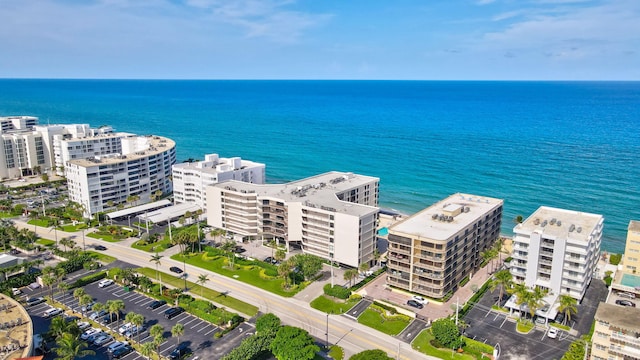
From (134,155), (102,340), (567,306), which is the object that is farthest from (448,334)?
(134,155)

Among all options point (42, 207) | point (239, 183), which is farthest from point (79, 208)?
point (239, 183)

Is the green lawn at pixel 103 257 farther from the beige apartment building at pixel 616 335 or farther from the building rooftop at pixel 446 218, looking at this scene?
the beige apartment building at pixel 616 335

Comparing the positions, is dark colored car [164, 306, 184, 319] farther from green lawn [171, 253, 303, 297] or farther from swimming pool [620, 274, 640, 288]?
swimming pool [620, 274, 640, 288]

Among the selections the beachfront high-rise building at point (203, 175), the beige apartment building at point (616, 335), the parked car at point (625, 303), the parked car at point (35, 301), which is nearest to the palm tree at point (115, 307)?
the parked car at point (35, 301)

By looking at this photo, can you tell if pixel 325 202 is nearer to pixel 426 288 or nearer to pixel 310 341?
pixel 426 288

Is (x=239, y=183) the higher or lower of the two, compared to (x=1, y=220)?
higher
